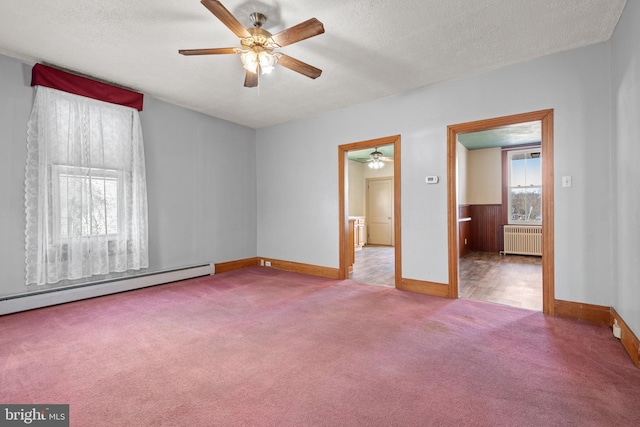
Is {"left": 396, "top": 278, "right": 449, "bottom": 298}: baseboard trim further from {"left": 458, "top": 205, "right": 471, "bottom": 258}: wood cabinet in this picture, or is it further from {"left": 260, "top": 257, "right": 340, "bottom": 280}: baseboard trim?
{"left": 458, "top": 205, "right": 471, "bottom": 258}: wood cabinet

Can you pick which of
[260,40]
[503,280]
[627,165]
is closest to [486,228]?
[503,280]

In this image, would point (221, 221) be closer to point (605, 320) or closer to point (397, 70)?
point (397, 70)

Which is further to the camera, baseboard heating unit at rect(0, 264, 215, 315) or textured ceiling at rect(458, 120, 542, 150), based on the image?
textured ceiling at rect(458, 120, 542, 150)

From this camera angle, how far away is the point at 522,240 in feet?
23.7

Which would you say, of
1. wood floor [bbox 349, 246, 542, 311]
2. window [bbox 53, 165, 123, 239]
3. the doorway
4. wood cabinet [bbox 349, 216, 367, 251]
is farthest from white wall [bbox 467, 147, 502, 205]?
window [bbox 53, 165, 123, 239]

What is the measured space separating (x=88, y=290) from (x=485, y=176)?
879 centimetres

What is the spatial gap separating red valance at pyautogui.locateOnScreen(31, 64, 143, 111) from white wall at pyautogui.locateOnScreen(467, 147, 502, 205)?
789cm

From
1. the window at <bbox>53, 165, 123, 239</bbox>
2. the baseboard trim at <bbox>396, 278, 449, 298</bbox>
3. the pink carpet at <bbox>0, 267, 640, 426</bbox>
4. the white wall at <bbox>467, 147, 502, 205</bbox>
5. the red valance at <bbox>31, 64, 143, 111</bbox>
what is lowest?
the pink carpet at <bbox>0, 267, 640, 426</bbox>

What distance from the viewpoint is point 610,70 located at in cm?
291

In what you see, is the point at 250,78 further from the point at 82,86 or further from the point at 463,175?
the point at 463,175

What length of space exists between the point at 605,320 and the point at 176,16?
494 cm

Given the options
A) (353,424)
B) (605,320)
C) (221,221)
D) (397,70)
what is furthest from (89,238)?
(605,320)

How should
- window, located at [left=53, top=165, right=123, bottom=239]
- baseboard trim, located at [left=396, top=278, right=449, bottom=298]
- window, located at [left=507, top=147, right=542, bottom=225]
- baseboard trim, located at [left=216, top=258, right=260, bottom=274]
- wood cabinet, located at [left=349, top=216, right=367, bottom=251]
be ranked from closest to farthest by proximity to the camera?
window, located at [left=53, top=165, right=123, bottom=239]
baseboard trim, located at [left=396, top=278, right=449, bottom=298]
baseboard trim, located at [left=216, top=258, right=260, bottom=274]
window, located at [left=507, top=147, right=542, bottom=225]
wood cabinet, located at [left=349, top=216, right=367, bottom=251]

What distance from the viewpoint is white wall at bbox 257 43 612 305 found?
9.80 feet
